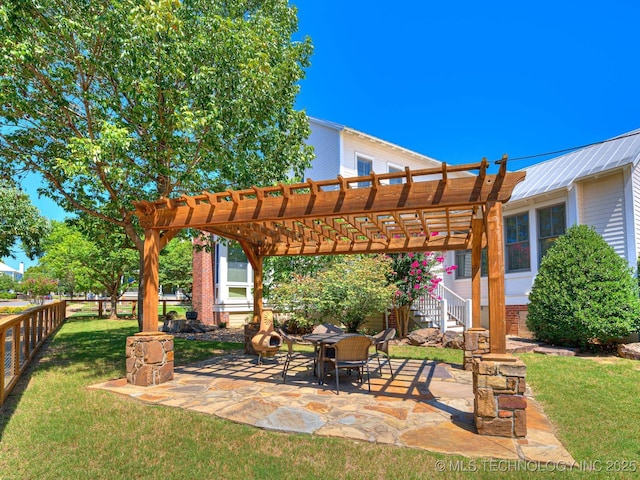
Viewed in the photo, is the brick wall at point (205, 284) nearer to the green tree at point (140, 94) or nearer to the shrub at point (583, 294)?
the green tree at point (140, 94)

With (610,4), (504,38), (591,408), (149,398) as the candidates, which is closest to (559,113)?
(504,38)

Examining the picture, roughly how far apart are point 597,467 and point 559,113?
67.5 ft

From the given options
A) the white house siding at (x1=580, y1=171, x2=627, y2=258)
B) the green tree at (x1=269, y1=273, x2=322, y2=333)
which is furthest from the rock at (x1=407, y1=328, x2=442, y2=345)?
the white house siding at (x1=580, y1=171, x2=627, y2=258)

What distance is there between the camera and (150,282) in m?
6.42

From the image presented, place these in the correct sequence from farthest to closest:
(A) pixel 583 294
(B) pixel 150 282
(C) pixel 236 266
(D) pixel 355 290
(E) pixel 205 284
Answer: (E) pixel 205 284
(C) pixel 236 266
(D) pixel 355 290
(A) pixel 583 294
(B) pixel 150 282

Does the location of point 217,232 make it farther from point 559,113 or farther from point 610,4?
point 559,113

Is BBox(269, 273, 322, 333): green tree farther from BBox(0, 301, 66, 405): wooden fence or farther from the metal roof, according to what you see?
the metal roof

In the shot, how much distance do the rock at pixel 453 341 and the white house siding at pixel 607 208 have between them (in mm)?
4231

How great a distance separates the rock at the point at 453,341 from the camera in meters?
10.3

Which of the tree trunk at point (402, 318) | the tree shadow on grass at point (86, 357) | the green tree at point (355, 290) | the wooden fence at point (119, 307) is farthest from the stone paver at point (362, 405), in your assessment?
the wooden fence at point (119, 307)

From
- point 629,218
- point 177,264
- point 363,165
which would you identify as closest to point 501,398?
point 629,218

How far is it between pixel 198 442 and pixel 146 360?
2.68m

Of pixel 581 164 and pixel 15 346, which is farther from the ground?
pixel 581 164

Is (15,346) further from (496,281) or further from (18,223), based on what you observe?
(18,223)
